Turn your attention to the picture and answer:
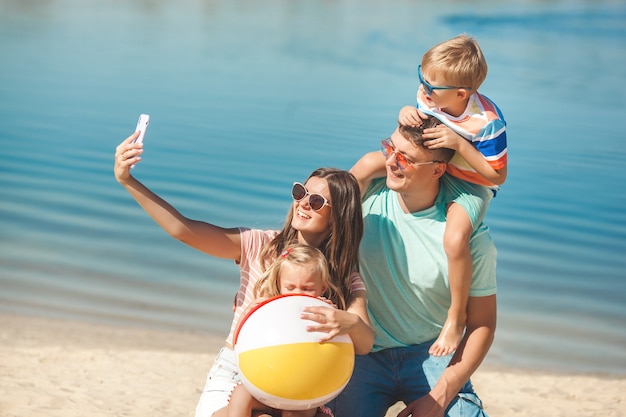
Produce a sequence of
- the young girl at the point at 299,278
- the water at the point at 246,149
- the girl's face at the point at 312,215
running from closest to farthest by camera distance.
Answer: the young girl at the point at 299,278, the girl's face at the point at 312,215, the water at the point at 246,149

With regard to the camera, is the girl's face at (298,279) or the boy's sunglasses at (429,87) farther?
the boy's sunglasses at (429,87)

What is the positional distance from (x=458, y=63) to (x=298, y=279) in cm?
118

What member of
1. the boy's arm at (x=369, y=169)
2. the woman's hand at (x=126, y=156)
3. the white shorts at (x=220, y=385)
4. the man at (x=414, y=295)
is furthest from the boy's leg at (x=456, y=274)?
the woman's hand at (x=126, y=156)

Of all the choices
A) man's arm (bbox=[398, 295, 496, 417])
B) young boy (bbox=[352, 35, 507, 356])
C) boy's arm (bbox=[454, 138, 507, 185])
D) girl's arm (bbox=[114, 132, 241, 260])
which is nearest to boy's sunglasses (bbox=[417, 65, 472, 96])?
young boy (bbox=[352, 35, 507, 356])

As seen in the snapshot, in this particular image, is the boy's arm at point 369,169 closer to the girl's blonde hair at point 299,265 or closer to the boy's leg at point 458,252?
the boy's leg at point 458,252

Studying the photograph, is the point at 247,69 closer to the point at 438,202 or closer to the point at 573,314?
the point at 573,314

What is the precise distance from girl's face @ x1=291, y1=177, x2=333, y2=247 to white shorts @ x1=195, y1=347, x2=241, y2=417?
0.59 m

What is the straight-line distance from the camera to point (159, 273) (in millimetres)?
8516

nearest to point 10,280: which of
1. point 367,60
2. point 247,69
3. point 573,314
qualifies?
point 573,314

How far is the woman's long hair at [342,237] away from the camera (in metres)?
3.94

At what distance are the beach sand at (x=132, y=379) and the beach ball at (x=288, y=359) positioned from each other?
2.03 m

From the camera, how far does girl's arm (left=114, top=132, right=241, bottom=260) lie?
153 inches

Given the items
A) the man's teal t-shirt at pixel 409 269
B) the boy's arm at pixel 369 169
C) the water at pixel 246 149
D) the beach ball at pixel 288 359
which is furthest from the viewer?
the water at pixel 246 149

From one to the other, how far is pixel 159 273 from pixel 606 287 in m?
3.97
